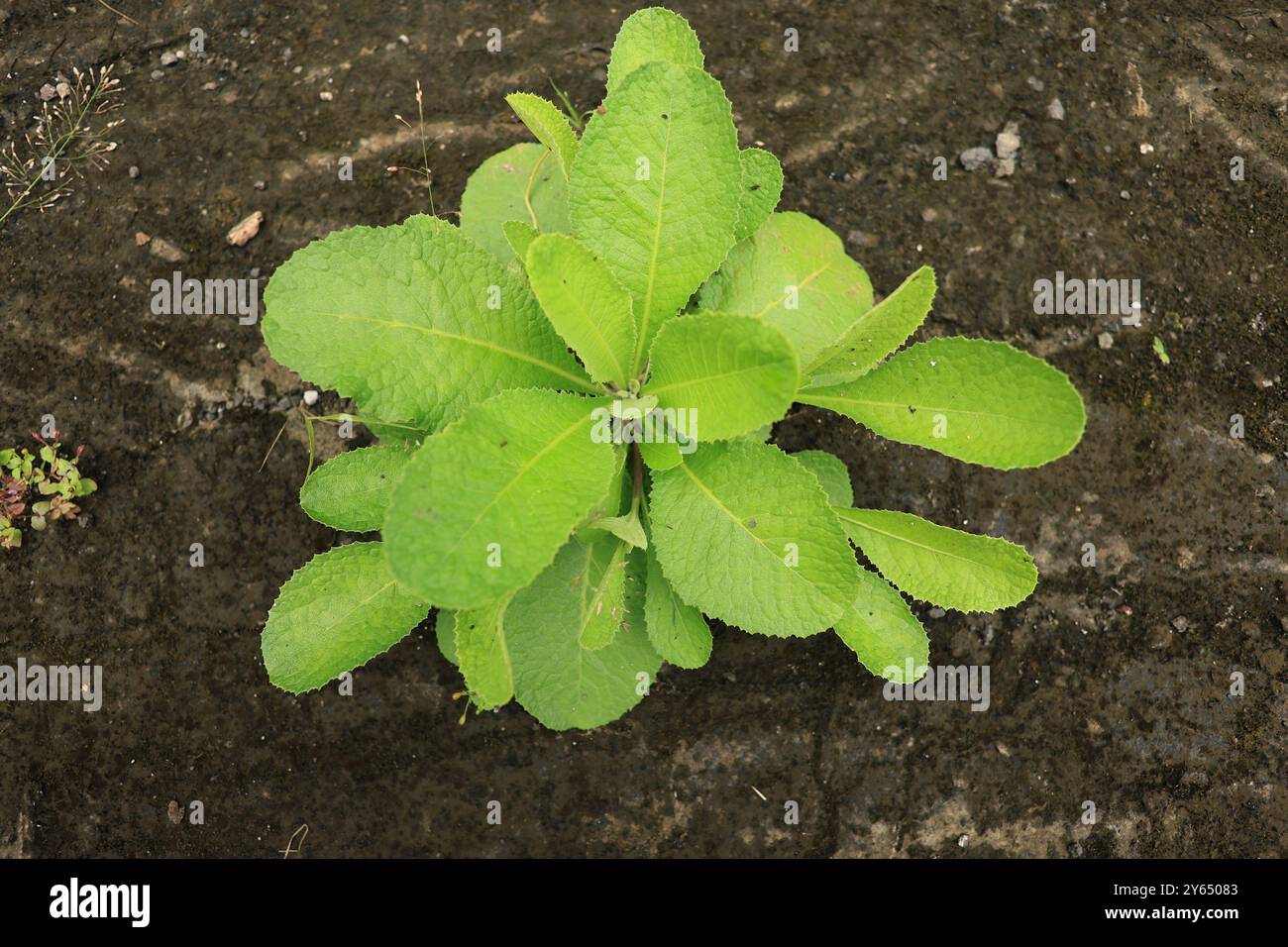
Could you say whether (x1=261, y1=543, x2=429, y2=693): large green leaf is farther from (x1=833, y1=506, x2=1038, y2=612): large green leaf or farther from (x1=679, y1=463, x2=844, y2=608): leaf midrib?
(x1=833, y1=506, x2=1038, y2=612): large green leaf

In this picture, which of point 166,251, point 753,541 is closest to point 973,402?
point 753,541

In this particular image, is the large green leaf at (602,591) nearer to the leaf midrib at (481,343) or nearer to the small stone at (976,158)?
the leaf midrib at (481,343)

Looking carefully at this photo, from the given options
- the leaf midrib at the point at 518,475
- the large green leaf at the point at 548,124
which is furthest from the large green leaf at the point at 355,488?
the large green leaf at the point at 548,124

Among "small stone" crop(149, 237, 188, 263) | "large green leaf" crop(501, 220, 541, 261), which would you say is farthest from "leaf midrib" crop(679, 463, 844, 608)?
"small stone" crop(149, 237, 188, 263)

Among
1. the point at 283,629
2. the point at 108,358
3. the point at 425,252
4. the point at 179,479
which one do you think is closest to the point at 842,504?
the point at 425,252

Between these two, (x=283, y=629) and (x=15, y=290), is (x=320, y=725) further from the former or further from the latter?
(x=15, y=290)
